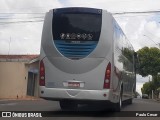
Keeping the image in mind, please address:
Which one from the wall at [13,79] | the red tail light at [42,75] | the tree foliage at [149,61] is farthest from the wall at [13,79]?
the tree foliage at [149,61]

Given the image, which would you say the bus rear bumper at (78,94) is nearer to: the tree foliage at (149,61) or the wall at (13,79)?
the wall at (13,79)

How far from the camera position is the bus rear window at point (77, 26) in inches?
605

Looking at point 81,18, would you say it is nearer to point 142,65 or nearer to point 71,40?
point 71,40

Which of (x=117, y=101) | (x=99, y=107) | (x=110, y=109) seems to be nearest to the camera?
(x=117, y=101)

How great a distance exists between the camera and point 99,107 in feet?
66.1

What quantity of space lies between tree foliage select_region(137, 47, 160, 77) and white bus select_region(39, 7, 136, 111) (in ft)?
180

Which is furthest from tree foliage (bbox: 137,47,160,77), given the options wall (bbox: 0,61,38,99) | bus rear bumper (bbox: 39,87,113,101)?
bus rear bumper (bbox: 39,87,113,101)

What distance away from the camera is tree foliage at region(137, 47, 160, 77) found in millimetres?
71188

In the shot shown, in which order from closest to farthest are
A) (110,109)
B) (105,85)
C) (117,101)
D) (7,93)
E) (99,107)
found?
(105,85)
(117,101)
(110,109)
(99,107)
(7,93)

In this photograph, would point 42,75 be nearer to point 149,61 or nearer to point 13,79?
point 13,79

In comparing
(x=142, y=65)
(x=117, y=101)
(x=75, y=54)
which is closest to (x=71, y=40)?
(x=75, y=54)

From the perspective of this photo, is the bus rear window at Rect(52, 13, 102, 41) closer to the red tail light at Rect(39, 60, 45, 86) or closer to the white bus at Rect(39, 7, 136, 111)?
the white bus at Rect(39, 7, 136, 111)

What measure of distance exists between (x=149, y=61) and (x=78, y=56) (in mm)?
59057

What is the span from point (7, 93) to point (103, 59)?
90.8ft
